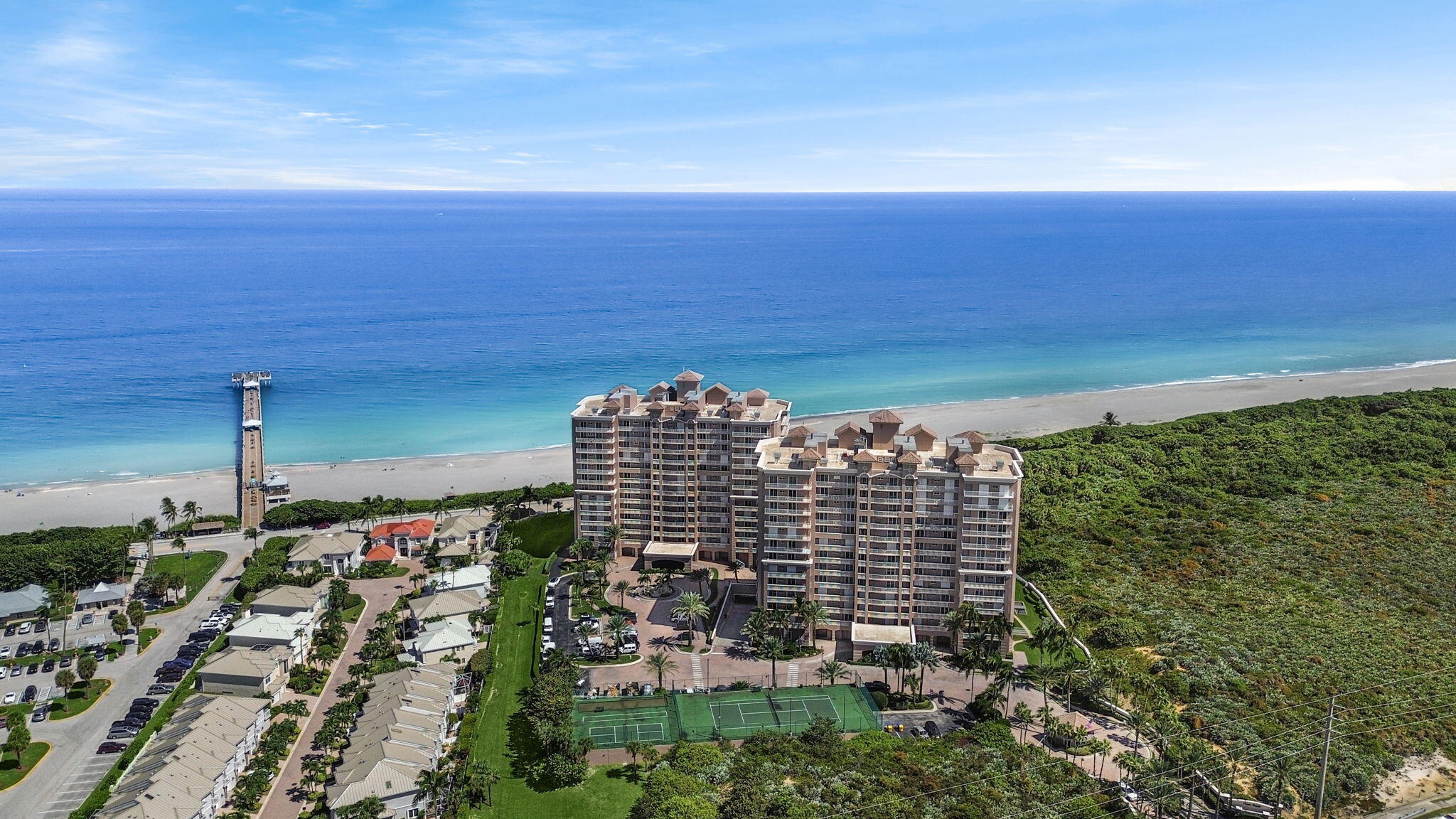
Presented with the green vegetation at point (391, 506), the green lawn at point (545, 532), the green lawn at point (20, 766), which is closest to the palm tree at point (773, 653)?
the green lawn at point (545, 532)

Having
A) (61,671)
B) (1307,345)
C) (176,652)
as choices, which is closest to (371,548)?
(176,652)

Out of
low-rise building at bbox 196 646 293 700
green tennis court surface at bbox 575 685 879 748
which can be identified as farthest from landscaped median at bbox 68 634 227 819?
green tennis court surface at bbox 575 685 879 748

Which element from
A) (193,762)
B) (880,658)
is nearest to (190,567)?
(193,762)

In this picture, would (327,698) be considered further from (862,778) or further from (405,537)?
(862,778)

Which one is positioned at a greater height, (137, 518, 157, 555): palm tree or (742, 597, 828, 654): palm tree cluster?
(137, 518, 157, 555): palm tree

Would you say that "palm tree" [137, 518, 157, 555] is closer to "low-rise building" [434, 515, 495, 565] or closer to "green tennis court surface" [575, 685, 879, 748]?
"low-rise building" [434, 515, 495, 565]

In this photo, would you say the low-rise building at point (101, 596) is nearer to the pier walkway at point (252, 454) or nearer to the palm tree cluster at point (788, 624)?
the pier walkway at point (252, 454)

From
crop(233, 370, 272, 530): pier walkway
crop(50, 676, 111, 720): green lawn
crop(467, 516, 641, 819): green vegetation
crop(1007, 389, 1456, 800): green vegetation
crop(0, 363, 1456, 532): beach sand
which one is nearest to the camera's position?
crop(467, 516, 641, 819): green vegetation

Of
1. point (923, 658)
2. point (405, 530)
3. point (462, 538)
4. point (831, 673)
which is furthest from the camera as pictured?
point (405, 530)
